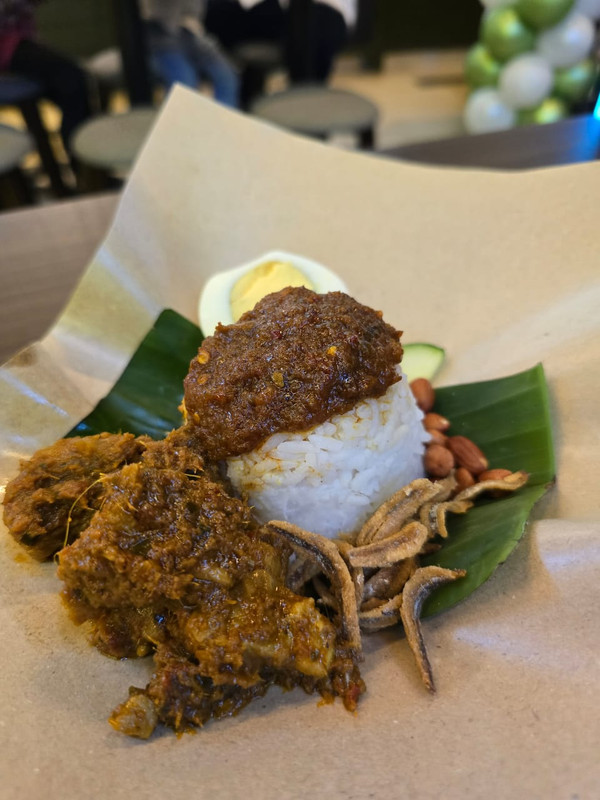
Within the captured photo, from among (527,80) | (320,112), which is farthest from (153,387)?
(527,80)

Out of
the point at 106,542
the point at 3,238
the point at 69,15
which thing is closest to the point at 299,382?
the point at 106,542

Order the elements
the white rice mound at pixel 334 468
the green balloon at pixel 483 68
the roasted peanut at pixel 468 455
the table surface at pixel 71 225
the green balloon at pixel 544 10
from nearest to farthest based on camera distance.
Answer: the white rice mound at pixel 334 468 → the roasted peanut at pixel 468 455 → the table surface at pixel 71 225 → the green balloon at pixel 544 10 → the green balloon at pixel 483 68

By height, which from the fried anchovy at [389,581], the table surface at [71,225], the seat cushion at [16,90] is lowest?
the fried anchovy at [389,581]

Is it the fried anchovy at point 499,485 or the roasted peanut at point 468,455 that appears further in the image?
the roasted peanut at point 468,455

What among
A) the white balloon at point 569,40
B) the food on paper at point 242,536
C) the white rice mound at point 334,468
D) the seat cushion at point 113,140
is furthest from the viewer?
the white balloon at point 569,40

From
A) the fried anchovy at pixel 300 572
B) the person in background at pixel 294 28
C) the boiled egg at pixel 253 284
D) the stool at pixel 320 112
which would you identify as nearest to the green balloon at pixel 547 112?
the stool at pixel 320 112

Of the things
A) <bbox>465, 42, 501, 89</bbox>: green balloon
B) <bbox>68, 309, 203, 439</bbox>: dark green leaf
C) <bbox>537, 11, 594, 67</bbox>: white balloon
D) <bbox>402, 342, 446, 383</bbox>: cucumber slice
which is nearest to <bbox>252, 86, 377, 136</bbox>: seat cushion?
<bbox>537, 11, 594, 67</bbox>: white balloon

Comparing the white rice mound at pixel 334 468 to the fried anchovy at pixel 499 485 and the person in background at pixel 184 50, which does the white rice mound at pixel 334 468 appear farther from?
the person in background at pixel 184 50
